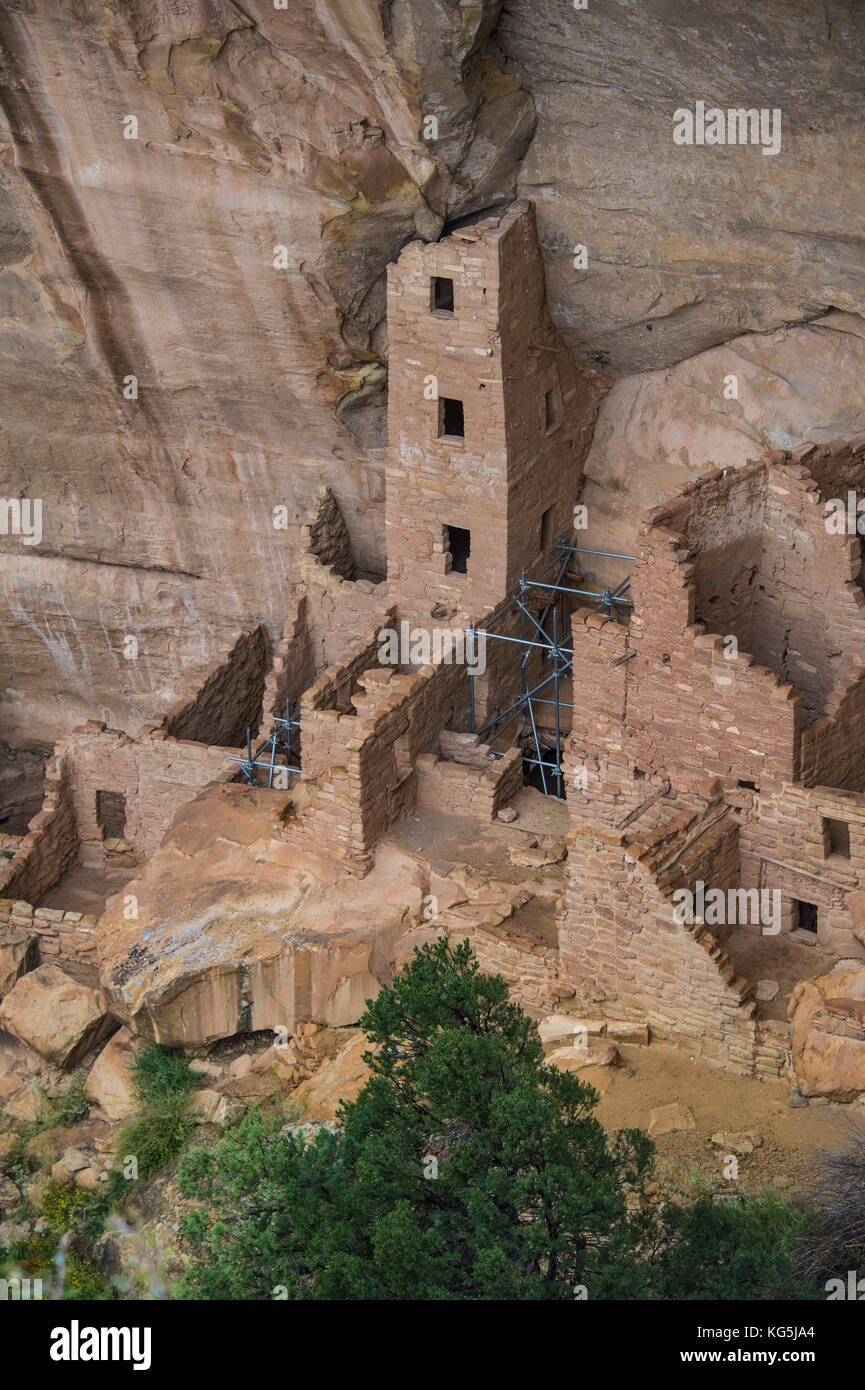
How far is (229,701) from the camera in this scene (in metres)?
29.3

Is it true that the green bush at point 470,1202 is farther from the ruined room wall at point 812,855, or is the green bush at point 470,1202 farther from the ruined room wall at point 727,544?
the ruined room wall at point 727,544

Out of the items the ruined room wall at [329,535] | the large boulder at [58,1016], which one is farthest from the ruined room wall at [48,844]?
the ruined room wall at [329,535]

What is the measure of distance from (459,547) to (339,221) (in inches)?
184

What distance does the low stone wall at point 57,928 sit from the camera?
2659 cm

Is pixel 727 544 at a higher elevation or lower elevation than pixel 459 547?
lower

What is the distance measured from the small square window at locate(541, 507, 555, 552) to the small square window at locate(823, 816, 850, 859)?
6.64 meters

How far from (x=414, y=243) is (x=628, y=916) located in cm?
861

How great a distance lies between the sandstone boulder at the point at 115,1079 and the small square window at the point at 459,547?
7.12 metres

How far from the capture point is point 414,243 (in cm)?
2495

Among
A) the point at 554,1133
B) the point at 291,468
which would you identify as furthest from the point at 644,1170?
the point at 291,468

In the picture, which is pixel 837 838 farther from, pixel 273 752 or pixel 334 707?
pixel 273 752

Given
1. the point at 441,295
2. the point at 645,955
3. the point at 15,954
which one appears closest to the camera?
the point at 645,955

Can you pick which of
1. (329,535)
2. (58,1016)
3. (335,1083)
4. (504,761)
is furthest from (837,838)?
(58,1016)

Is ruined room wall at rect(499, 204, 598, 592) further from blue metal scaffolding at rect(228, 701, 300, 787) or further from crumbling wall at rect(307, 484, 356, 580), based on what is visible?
blue metal scaffolding at rect(228, 701, 300, 787)
